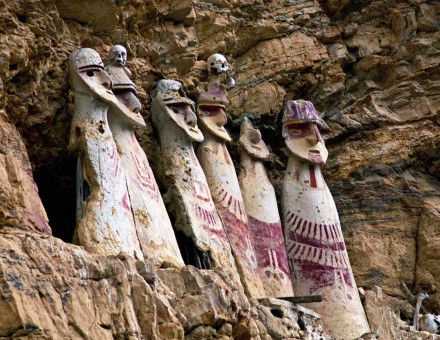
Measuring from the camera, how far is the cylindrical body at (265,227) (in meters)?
9.34

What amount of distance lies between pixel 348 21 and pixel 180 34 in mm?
2147

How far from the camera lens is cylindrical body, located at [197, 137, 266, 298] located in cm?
912

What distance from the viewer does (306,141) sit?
403 inches

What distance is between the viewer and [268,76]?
11008mm

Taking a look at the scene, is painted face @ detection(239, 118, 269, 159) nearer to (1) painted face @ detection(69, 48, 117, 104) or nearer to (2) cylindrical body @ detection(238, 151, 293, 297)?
(2) cylindrical body @ detection(238, 151, 293, 297)

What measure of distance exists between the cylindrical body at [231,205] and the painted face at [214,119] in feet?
0.20

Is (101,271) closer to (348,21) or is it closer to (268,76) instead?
(268,76)

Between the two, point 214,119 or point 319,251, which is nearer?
point 319,251

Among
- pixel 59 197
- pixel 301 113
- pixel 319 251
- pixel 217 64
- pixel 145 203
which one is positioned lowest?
pixel 319 251

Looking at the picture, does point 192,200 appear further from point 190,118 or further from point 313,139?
point 313,139

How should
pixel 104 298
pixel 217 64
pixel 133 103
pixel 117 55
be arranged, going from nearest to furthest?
1. pixel 104 298
2. pixel 133 103
3. pixel 117 55
4. pixel 217 64

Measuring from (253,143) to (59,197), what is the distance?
1.76 metres

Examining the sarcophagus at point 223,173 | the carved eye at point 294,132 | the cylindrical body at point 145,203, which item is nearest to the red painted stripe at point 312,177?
the carved eye at point 294,132

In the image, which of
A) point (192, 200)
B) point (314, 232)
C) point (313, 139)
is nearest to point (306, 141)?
point (313, 139)
